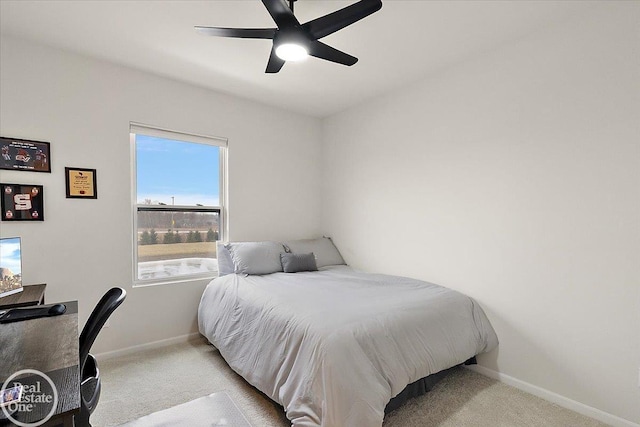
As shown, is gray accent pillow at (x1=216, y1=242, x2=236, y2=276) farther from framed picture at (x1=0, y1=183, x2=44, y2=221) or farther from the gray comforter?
framed picture at (x1=0, y1=183, x2=44, y2=221)

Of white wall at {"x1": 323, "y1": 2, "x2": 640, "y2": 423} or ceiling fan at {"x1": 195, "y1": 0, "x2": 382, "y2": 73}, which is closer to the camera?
ceiling fan at {"x1": 195, "y1": 0, "x2": 382, "y2": 73}

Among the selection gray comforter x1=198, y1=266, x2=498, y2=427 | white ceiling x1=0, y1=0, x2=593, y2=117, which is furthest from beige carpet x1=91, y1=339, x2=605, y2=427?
white ceiling x1=0, y1=0, x2=593, y2=117

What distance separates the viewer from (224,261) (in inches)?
133

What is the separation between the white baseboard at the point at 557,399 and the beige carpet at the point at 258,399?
5 centimetres

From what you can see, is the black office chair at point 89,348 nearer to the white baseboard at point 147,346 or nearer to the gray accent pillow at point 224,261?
the white baseboard at point 147,346

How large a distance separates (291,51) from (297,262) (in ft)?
7.01

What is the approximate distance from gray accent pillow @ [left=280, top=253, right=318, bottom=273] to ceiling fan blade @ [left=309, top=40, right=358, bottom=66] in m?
2.06

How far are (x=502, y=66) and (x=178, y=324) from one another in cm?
383

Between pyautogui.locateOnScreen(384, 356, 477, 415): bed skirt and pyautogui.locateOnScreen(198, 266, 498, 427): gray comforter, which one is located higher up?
pyautogui.locateOnScreen(198, 266, 498, 427): gray comforter

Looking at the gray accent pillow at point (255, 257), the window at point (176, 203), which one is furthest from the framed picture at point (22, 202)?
the gray accent pillow at point (255, 257)

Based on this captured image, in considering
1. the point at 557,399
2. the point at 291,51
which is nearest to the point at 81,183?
the point at 291,51

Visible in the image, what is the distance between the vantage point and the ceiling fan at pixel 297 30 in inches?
65.6

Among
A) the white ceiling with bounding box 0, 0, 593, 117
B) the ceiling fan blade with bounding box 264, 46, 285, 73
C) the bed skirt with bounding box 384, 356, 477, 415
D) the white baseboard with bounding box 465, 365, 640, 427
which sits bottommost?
the white baseboard with bounding box 465, 365, 640, 427

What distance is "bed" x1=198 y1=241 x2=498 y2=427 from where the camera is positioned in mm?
1682
